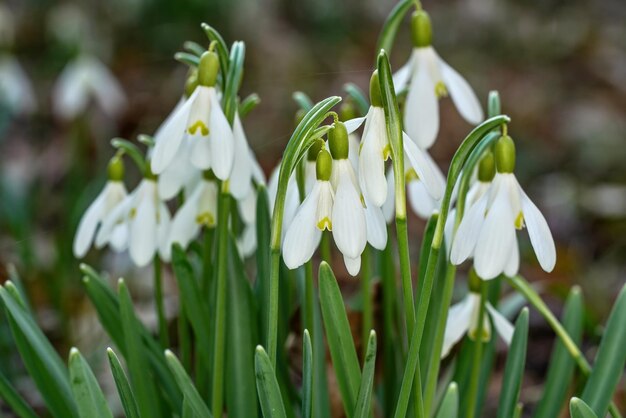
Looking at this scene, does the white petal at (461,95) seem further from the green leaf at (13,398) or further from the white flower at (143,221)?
the green leaf at (13,398)

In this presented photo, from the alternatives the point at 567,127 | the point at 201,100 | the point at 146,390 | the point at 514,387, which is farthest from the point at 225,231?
the point at 567,127

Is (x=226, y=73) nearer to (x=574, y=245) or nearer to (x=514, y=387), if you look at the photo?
(x=514, y=387)

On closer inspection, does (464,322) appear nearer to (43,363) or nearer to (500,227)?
(500,227)

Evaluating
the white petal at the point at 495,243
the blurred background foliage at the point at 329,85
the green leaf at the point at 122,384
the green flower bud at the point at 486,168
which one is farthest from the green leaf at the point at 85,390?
the blurred background foliage at the point at 329,85

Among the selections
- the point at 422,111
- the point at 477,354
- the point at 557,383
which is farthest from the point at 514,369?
the point at 422,111

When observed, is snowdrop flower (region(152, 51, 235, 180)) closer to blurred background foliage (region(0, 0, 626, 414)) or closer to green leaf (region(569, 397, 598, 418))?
green leaf (region(569, 397, 598, 418))
